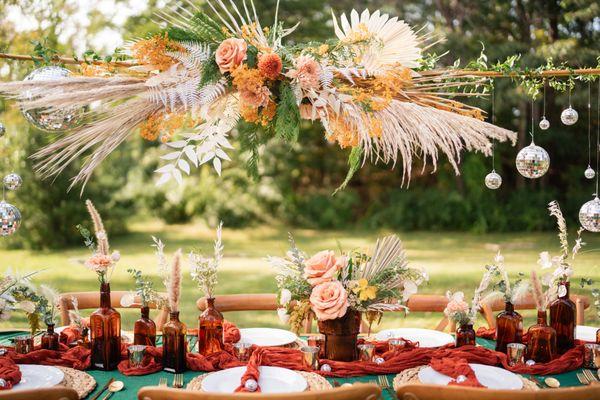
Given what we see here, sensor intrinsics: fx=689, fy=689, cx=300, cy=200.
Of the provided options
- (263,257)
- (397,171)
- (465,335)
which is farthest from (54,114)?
(397,171)

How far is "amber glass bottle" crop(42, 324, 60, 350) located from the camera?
9.14ft

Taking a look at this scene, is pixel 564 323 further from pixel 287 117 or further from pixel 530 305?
pixel 287 117

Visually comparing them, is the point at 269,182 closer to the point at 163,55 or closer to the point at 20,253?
the point at 20,253

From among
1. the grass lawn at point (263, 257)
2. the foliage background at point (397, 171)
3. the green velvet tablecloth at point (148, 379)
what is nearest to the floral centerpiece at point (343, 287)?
the green velvet tablecloth at point (148, 379)

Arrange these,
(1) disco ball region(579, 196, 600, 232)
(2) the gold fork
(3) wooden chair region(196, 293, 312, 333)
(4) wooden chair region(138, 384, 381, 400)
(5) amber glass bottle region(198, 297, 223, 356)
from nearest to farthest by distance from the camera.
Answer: (4) wooden chair region(138, 384, 381, 400) < (2) the gold fork < (5) amber glass bottle region(198, 297, 223, 356) < (1) disco ball region(579, 196, 600, 232) < (3) wooden chair region(196, 293, 312, 333)

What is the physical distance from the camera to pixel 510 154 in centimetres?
1439

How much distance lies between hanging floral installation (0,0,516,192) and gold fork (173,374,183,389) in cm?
72

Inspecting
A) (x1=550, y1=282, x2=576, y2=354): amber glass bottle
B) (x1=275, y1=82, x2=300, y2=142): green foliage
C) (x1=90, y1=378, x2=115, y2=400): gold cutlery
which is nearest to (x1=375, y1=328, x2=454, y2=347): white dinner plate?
(x1=550, y1=282, x2=576, y2=354): amber glass bottle

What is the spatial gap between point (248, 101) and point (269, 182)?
11004 millimetres

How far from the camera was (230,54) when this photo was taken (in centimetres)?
245

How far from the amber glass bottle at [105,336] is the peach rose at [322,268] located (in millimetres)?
767

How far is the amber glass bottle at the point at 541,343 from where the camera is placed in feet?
8.86

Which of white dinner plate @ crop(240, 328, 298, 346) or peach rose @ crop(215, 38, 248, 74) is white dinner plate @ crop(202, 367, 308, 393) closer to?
white dinner plate @ crop(240, 328, 298, 346)

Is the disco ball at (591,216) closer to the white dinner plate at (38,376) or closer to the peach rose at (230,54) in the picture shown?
the peach rose at (230,54)
